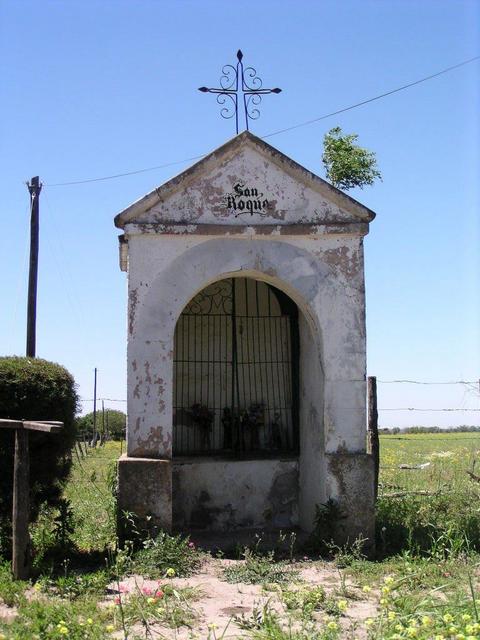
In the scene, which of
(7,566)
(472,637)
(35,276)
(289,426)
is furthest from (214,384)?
(35,276)

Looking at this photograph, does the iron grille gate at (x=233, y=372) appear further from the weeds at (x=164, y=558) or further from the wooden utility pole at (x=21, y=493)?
the wooden utility pole at (x=21, y=493)

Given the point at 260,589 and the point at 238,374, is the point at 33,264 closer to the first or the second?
the point at 238,374

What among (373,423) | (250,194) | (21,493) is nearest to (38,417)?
(21,493)

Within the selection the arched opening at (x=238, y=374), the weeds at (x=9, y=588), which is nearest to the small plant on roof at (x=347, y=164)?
the arched opening at (x=238, y=374)

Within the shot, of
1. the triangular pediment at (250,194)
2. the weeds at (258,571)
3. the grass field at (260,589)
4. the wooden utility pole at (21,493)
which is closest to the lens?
the grass field at (260,589)

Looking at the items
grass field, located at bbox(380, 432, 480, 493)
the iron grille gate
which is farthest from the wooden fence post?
grass field, located at bbox(380, 432, 480, 493)

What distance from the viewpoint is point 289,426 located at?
34.6 ft

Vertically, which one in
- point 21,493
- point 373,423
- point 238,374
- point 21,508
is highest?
point 238,374

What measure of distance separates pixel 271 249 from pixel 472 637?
200 inches

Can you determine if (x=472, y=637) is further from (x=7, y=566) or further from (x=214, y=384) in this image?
(x=214, y=384)

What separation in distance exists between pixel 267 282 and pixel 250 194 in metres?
1.05

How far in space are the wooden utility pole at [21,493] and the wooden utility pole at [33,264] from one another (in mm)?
9692

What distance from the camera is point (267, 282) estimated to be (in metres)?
8.89

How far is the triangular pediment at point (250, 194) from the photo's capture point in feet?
27.7
